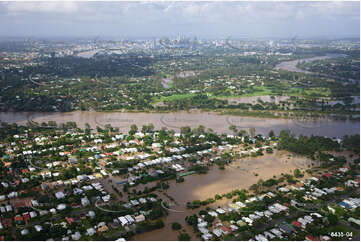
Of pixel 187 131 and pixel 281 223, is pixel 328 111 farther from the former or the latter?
pixel 281 223

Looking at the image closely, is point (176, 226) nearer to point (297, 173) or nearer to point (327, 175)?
A: point (297, 173)

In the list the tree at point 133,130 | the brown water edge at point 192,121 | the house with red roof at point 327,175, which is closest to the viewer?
the house with red roof at point 327,175

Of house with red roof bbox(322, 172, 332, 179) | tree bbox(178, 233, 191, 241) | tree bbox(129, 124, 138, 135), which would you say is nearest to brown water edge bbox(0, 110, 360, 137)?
tree bbox(129, 124, 138, 135)

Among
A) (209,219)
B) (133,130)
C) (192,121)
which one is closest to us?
(209,219)

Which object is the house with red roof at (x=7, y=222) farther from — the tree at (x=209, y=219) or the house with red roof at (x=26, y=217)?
the tree at (x=209, y=219)

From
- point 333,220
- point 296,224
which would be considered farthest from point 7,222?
point 333,220

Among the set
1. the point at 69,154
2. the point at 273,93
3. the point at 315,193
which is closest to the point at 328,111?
the point at 273,93

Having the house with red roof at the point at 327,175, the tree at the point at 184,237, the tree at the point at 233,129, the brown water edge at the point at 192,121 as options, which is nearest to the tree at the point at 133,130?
the brown water edge at the point at 192,121
